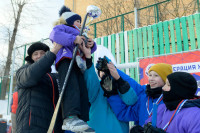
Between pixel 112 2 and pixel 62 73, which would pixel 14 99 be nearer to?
pixel 62 73

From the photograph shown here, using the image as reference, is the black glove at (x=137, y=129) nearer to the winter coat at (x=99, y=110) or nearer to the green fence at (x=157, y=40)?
the winter coat at (x=99, y=110)

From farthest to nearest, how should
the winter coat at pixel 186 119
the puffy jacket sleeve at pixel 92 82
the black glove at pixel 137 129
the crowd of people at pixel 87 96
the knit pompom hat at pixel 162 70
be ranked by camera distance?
the knit pompom hat at pixel 162 70, the puffy jacket sleeve at pixel 92 82, the black glove at pixel 137 129, the crowd of people at pixel 87 96, the winter coat at pixel 186 119

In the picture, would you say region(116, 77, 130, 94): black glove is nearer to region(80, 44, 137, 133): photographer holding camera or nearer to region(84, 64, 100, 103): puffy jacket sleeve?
region(80, 44, 137, 133): photographer holding camera

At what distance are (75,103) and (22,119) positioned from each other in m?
0.48

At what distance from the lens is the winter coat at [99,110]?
1.85m

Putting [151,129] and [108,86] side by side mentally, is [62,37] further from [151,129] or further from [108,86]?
[151,129]

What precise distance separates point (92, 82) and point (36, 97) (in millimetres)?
559

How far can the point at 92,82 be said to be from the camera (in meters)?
1.86

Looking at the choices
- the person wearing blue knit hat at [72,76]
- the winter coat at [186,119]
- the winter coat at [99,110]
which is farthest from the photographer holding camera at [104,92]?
the winter coat at [186,119]

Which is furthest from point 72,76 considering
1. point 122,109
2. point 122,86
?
point 122,109

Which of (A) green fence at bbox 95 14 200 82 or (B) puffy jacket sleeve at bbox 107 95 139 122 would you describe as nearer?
(B) puffy jacket sleeve at bbox 107 95 139 122

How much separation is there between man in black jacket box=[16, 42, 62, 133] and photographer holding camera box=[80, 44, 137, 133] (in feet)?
1.24

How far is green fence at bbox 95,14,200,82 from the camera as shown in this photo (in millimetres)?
6082

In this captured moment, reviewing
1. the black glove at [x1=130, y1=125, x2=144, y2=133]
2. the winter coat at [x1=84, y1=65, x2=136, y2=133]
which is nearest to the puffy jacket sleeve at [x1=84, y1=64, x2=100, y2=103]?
the winter coat at [x1=84, y1=65, x2=136, y2=133]
